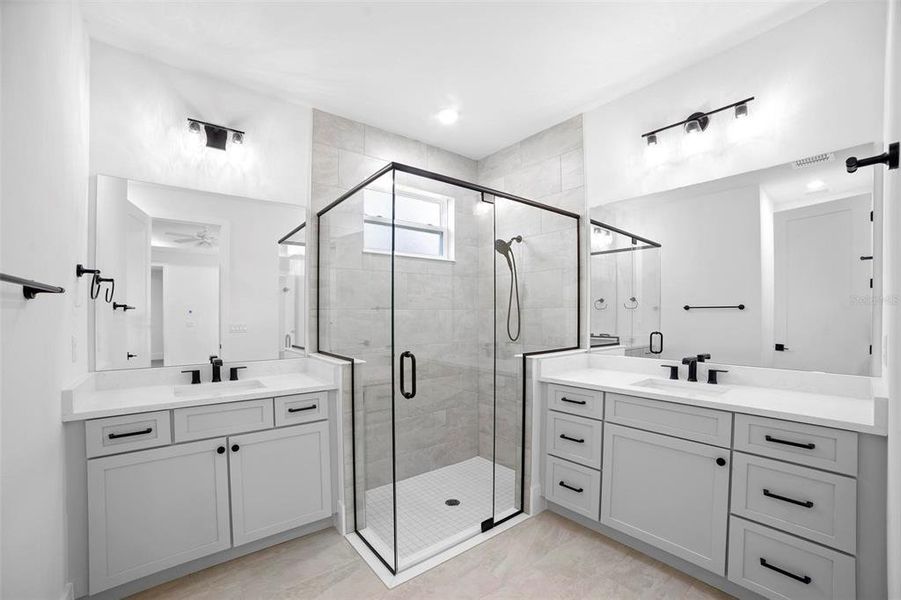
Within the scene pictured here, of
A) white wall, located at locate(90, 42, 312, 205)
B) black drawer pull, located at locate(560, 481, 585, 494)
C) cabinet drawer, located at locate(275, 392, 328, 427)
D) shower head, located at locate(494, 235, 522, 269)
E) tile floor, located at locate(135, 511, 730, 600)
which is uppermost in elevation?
white wall, located at locate(90, 42, 312, 205)

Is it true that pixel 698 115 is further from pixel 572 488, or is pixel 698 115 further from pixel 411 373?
pixel 572 488

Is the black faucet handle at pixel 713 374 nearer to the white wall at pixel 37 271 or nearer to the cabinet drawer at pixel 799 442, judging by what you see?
the cabinet drawer at pixel 799 442

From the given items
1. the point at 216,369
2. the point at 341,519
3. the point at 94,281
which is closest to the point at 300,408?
the point at 216,369

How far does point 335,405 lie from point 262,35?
A: 2.10 m

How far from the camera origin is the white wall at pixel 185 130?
2113 mm

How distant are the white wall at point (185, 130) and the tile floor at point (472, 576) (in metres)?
2.16

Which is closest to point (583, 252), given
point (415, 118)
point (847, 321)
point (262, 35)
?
point (847, 321)

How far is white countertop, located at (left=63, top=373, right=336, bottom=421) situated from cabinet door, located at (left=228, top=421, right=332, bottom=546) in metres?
0.22

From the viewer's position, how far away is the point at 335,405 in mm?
2346

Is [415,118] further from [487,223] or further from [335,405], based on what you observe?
[335,405]

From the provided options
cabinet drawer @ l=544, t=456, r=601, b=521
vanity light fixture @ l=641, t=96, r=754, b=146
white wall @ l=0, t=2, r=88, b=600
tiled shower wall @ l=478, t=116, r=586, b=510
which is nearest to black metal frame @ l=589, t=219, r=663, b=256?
tiled shower wall @ l=478, t=116, r=586, b=510

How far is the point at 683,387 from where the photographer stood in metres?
2.28

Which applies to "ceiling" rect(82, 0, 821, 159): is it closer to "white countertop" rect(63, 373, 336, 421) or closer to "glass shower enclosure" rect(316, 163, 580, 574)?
"glass shower enclosure" rect(316, 163, 580, 574)

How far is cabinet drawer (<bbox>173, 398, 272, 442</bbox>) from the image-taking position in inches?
74.0
